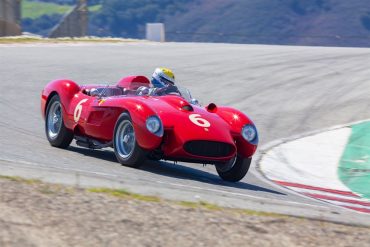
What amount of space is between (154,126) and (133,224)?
368 centimetres

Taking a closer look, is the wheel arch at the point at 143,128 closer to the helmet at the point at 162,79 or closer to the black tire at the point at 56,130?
the helmet at the point at 162,79

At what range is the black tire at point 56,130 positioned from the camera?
11.5 m

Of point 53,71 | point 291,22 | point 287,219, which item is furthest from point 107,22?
point 287,219

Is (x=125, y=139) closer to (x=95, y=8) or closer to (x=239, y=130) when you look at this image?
(x=239, y=130)

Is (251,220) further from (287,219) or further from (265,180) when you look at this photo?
(265,180)

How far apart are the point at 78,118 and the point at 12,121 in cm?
255

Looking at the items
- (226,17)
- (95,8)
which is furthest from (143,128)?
(95,8)

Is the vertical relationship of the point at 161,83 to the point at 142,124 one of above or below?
above

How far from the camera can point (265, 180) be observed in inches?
455

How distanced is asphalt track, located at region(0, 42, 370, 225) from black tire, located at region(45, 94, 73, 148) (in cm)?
16

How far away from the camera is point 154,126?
9750 millimetres

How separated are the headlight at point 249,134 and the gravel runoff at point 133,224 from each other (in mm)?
3501

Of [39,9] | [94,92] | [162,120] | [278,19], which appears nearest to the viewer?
[162,120]

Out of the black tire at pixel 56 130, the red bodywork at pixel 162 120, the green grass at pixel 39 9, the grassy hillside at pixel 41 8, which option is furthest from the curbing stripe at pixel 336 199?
the green grass at pixel 39 9
